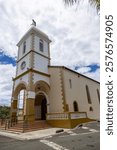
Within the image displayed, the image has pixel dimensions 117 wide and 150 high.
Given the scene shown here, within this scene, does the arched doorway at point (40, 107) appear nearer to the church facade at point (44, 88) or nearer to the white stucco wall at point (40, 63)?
the church facade at point (44, 88)

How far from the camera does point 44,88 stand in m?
17.5

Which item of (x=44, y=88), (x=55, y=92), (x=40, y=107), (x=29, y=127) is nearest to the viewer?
(x=29, y=127)

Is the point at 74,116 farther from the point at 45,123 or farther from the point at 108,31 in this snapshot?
the point at 108,31

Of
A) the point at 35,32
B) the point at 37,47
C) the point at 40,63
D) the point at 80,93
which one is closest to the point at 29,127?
the point at 40,63

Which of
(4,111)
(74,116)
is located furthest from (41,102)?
(4,111)

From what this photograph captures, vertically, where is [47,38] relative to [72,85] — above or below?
above

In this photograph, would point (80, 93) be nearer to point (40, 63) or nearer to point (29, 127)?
point (40, 63)

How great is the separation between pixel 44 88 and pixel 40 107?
8.91 feet

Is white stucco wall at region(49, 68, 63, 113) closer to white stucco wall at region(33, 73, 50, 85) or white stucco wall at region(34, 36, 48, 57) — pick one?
white stucco wall at region(33, 73, 50, 85)

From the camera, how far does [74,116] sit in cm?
1419

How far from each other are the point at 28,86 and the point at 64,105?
4.17 metres

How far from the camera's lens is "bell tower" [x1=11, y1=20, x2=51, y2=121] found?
1548cm

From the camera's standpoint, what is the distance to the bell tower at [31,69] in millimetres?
15477

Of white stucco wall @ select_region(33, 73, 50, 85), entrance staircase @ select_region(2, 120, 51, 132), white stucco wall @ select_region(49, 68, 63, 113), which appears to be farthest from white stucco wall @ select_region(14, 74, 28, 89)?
entrance staircase @ select_region(2, 120, 51, 132)
